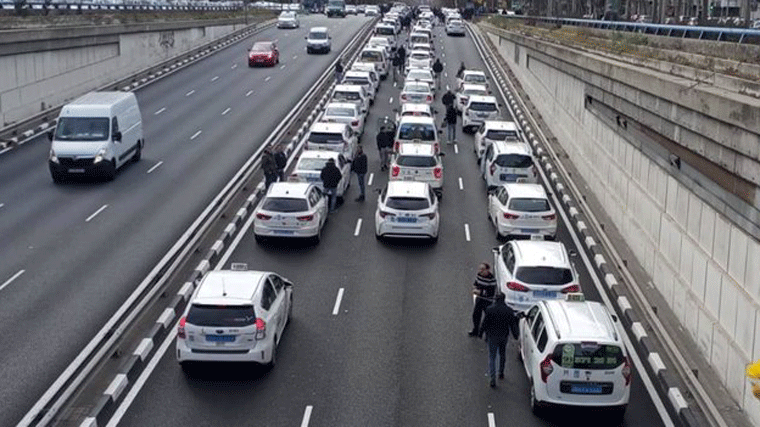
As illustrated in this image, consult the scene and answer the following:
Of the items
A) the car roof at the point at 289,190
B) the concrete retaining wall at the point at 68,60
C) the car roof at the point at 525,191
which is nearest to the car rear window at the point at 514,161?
the car roof at the point at 525,191

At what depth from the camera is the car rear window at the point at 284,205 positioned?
2648 centimetres

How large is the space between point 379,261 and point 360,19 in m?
91.0

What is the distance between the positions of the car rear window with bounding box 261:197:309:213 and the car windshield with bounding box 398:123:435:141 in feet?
37.8

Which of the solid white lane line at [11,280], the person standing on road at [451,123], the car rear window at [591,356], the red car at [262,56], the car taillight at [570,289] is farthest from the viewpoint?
the red car at [262,56]

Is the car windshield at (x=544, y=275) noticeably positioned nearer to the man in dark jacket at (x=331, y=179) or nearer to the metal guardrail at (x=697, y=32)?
the metal guardrail at (x=697, y=32)

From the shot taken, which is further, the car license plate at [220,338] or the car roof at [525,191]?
the car roof at [525,191]

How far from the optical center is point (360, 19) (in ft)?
374

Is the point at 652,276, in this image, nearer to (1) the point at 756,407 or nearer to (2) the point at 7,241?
(1) the point at 756,407

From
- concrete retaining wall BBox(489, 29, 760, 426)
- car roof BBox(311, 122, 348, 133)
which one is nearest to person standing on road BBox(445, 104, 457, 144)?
concrete retaining wall BBox(489, 29, 760, 426)

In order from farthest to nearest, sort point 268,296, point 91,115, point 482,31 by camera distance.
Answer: point 482,31
point 91,115
point 268,296

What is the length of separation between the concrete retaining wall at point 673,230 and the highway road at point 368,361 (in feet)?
4.91

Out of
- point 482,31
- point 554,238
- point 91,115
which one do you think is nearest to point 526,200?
point 554,238

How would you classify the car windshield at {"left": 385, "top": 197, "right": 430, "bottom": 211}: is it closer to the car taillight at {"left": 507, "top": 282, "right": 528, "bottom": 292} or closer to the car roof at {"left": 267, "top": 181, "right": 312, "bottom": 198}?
the car roof at {"left": 267, "top": 181, "right": 312, "bottom": 198}

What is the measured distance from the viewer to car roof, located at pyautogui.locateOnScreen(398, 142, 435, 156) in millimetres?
32794
